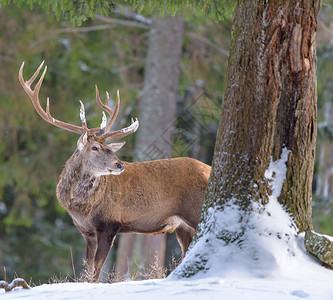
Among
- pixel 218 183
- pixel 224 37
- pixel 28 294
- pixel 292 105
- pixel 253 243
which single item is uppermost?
pixel 224 37

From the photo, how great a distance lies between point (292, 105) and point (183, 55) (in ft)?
37.8

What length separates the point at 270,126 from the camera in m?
5.63

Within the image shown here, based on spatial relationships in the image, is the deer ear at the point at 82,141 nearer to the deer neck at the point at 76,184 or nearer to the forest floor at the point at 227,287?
the deer neck at the point at 76,184

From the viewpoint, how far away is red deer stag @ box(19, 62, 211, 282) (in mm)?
8023

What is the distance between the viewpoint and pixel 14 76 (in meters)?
15.6

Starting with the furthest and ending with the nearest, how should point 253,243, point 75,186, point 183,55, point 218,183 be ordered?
A: point 183,55
point 75,186
point 218,183
point 253,243

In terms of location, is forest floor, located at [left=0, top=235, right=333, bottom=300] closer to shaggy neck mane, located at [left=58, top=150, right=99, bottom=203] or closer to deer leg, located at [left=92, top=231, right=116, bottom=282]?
deer leg, located at [left=92, top=231, right=116, bottom=282]

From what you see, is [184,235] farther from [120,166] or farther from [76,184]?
[76,184]

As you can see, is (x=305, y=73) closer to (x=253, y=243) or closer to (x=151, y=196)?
(x=253, y=243)

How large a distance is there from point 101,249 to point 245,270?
3061 millimetres

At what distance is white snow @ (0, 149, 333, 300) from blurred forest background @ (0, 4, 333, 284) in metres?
8.50

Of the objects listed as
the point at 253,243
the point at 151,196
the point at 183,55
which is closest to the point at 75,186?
the point at 151,196

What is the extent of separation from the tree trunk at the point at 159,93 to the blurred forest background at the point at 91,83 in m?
0.33

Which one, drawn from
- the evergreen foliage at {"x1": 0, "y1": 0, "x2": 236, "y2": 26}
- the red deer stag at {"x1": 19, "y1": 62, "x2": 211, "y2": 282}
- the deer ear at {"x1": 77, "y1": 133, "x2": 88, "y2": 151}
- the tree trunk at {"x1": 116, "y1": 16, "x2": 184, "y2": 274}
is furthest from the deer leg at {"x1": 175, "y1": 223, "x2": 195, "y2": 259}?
the tree trunk at {"x1": 116, "y1": 16, "x2": 184, "y2": 274}
